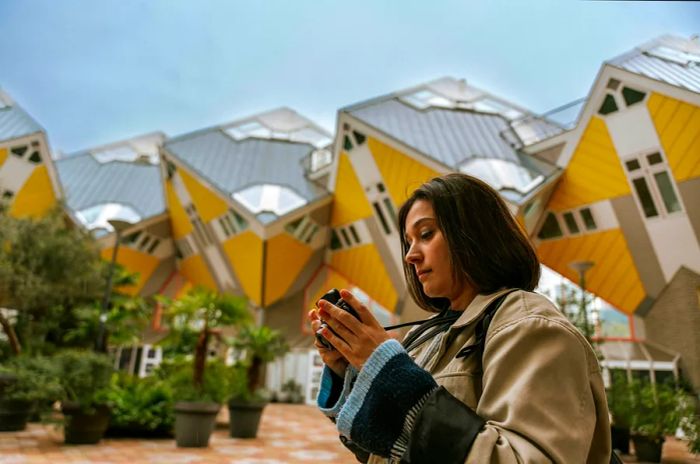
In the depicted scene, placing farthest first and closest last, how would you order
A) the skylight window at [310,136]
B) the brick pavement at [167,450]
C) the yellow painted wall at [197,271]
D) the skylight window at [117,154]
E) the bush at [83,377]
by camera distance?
the skylight window at [310,136] < the skylight window at [117,154] < the yellow painted wall at [197,271] < the bush at [83,377] < the brick pavement at [167,450]

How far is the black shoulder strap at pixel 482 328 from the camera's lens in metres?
0.74

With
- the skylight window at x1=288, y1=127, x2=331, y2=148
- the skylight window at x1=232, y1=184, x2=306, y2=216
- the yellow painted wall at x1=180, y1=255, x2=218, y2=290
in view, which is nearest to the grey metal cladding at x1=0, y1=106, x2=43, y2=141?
the skylight window at x1=232, y1=184, x2=306, y2=216

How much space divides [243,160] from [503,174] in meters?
9.65

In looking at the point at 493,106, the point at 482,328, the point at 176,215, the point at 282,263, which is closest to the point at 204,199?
the point at 176,215

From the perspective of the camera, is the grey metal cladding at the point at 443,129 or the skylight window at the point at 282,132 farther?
the skylight window at the point at 282,132

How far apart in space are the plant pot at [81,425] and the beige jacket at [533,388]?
6071 millimetres

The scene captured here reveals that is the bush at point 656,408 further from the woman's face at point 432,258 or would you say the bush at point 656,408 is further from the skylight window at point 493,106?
the skylight window at point 493,106

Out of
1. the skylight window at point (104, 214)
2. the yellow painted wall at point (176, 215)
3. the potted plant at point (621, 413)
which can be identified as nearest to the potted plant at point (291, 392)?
the yellow painted wall at point (176, 215)

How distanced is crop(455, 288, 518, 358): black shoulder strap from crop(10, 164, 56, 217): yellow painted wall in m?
6.66

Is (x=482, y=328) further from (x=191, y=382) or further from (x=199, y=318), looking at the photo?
(x=191, y=382)

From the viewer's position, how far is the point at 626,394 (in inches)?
182

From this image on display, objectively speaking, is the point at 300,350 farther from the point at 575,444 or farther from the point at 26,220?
the point at 575,444

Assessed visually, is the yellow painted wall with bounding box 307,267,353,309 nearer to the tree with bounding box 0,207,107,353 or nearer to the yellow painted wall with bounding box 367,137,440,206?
the yellow painted wall with bounding box 367,137,440,206

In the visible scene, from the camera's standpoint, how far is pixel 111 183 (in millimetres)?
14680
